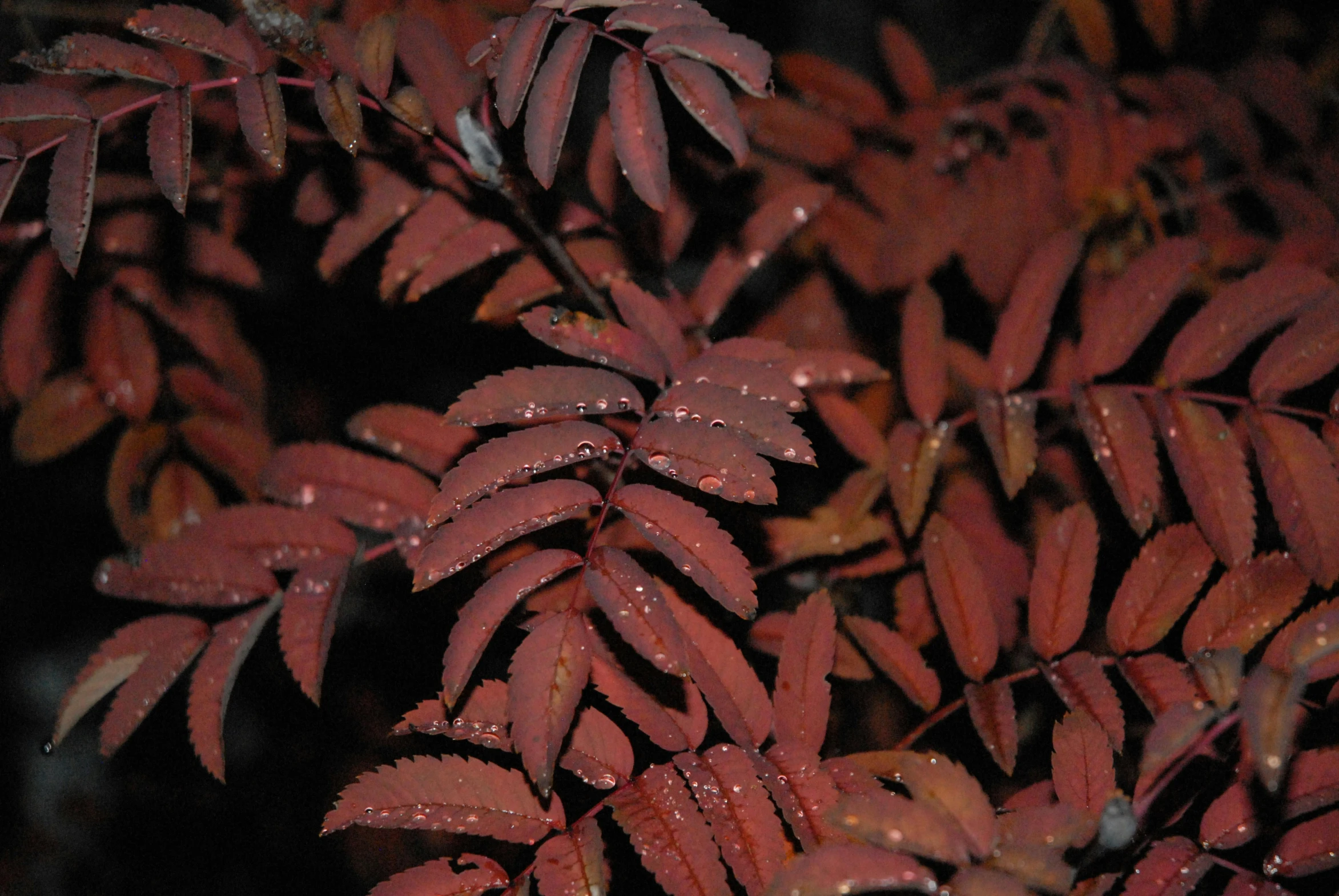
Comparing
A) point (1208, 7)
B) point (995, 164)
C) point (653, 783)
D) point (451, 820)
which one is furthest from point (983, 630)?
point (1208, 7)

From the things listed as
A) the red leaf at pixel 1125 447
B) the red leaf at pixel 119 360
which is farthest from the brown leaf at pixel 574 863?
the red leaf at pixel 119 360

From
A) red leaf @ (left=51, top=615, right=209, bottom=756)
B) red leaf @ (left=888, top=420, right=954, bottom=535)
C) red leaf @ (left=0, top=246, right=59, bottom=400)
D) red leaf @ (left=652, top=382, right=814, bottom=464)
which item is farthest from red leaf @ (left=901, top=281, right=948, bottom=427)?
red leaf @ (left=0, top=246, right=59, bottom=400)

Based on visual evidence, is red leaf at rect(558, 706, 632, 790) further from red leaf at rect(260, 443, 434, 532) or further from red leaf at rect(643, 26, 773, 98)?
red leaf at rect(643, 26, 773, 98)

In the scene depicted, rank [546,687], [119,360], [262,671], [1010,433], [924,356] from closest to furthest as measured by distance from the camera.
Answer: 1. [546,687]
2. [1010,433]
3. [924,356]
4. [119,360]
5. [262,671]

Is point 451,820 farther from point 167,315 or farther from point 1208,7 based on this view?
point 1208,7

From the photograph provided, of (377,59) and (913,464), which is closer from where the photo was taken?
(377,59)

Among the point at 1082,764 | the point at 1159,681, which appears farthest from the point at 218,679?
the point at 1159,681

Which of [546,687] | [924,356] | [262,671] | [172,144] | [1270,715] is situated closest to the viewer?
[1270,715]

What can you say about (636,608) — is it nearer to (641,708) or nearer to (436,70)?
(641,708)
